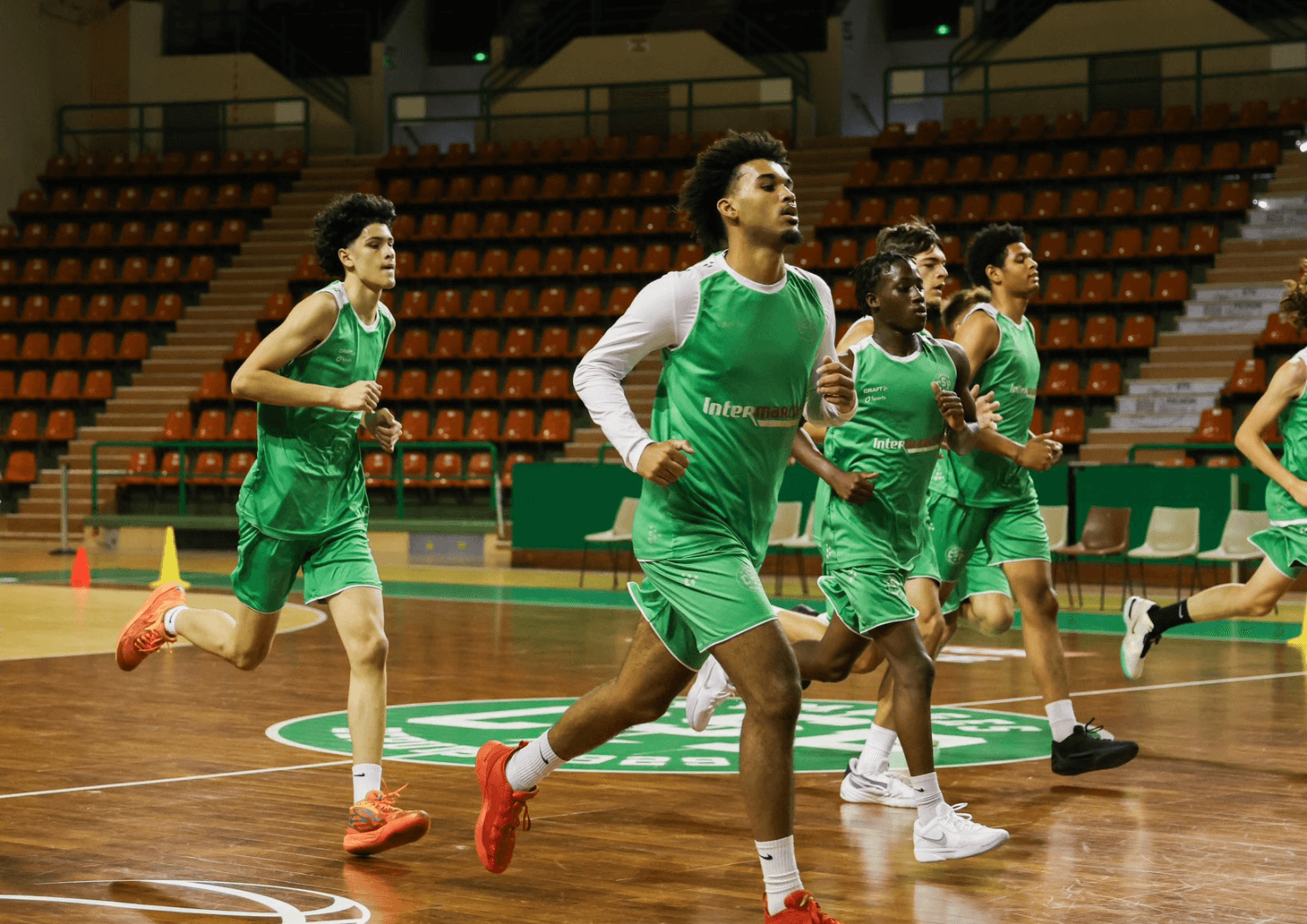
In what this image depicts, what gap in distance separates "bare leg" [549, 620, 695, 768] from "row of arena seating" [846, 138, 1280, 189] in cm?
1799

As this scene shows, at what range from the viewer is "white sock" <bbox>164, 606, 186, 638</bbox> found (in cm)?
633

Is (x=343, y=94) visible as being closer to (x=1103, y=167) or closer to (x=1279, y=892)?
(x=1103, y=167)

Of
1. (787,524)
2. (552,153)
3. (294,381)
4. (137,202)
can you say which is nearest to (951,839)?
(294,381)

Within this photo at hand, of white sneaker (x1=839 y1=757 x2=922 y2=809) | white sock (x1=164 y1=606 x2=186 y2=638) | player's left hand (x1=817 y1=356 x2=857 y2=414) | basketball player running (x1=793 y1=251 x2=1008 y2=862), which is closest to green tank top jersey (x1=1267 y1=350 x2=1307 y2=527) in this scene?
basketball player running (x1=793 y1=251 x2=1008 y2=862)

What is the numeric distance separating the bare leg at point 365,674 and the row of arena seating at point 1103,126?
1858 centimetres

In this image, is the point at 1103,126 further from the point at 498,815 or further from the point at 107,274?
the point at 498,815

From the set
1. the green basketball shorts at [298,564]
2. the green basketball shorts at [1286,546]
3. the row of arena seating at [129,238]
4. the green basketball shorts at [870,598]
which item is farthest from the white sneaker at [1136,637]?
the row of arena seating at [129,238]

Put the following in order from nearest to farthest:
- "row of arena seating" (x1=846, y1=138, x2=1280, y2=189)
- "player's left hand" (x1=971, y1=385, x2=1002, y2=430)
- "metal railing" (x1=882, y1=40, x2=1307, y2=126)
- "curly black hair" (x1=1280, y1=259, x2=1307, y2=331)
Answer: "player's left hand" (x1=971, y1=385, x2=1002, y2=430) → "curly black hair" (x1=1280, y1=259, x2=1307, y2=331) → "row of arena seating" (x1=846, y1=138, x2=1280, y2=189) → "metal railing" (x1=882, y1=40, x2=1307, y2=126)

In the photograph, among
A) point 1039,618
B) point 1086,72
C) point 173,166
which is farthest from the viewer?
point 173,166

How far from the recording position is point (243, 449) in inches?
834

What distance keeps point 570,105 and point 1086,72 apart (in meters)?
7.91

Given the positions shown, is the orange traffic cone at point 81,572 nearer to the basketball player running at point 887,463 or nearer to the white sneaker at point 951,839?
the basketball player running at point 887,463

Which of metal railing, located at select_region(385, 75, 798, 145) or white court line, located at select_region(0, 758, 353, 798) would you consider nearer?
white court line, located at select_region(0, 758, 353, 798)

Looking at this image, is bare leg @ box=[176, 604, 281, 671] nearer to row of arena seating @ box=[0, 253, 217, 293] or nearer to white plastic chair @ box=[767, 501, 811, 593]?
white plastic chair @ box=[767, 501, 811, 593]
